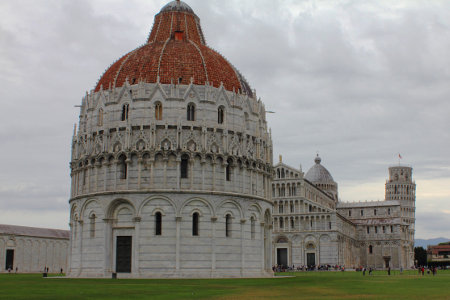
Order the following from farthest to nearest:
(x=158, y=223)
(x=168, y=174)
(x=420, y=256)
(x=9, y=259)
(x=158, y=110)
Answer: (x=420, y=256) < (x=9, y=259) < (x=158, y=110) < (x=168, y=174) < (x=158, y=223)

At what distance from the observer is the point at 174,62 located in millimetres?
59312

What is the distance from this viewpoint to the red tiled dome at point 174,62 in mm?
58594

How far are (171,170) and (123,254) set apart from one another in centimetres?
947

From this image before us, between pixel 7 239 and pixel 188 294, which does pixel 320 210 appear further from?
pixel 188 294

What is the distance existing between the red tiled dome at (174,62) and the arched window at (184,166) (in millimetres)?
8476

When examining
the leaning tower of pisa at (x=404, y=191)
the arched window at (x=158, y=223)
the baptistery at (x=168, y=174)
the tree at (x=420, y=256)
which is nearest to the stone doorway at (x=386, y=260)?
the tree at (x=420, y=256)

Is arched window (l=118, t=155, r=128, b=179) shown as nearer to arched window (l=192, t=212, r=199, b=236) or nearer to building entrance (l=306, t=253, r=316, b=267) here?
arched window (l=192, t=212, r=199, b=236)

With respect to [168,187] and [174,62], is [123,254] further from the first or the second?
[174,62]

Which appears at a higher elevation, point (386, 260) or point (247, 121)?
point (247, 121)

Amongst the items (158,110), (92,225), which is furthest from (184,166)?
(92,225)

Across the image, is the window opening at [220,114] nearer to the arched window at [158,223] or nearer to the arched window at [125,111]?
the arched window at [125,111]

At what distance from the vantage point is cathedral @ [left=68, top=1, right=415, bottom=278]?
53469 millimetres

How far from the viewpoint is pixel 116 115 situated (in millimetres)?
57094

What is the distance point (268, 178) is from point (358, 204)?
10481 centimetres
